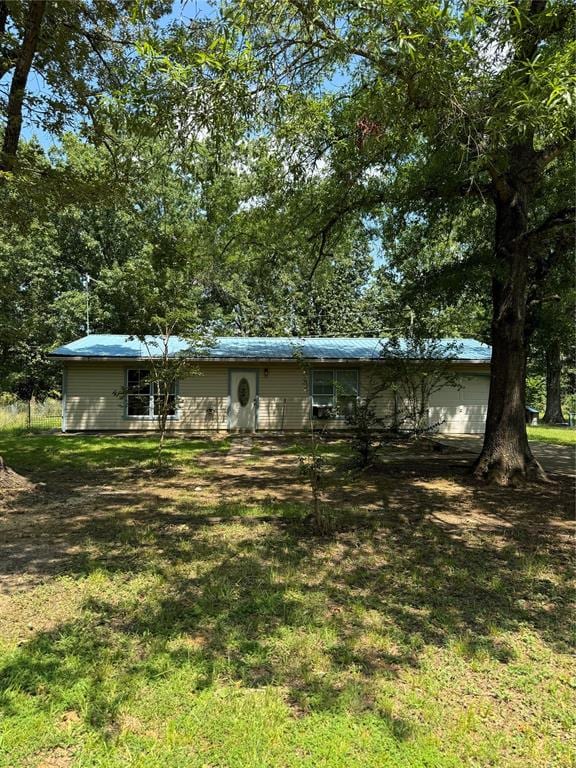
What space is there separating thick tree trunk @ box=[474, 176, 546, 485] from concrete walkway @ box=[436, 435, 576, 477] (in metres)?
1.80

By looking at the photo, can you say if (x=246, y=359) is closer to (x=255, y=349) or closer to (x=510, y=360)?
(x=255, y=349)

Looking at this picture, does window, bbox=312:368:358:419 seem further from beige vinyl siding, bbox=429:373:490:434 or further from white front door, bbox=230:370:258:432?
beige vinyl siding, bbox=429:373:490:434

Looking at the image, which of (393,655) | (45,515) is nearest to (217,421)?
(45,515)

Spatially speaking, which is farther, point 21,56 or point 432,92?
point 21,56

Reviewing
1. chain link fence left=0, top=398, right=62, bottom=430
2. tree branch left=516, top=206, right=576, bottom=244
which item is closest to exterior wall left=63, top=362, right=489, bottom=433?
chain link fence left=0, top=398, right=62, bottom=430

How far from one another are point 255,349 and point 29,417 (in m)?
7.78

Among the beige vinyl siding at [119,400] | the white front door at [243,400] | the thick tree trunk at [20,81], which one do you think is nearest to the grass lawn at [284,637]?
the thick tree trunk at [20,81]

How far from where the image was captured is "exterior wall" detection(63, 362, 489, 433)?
1559 cm

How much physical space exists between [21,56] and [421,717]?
26.6 feet

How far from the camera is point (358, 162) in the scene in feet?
23.9

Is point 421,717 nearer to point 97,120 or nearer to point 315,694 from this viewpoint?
point 315,694

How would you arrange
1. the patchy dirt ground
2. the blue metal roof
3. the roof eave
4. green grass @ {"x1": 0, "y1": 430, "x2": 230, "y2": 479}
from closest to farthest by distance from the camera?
the patchy dirt ground, green grass @ {"x1": 0, "y1": 430, "x2": 230, "y2": 479}, the roof eave, the blue metal roof

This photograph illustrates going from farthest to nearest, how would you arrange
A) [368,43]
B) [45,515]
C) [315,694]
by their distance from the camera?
[45,515]
[368,43]
[315,694]

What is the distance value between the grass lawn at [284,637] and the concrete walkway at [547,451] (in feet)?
11.6
